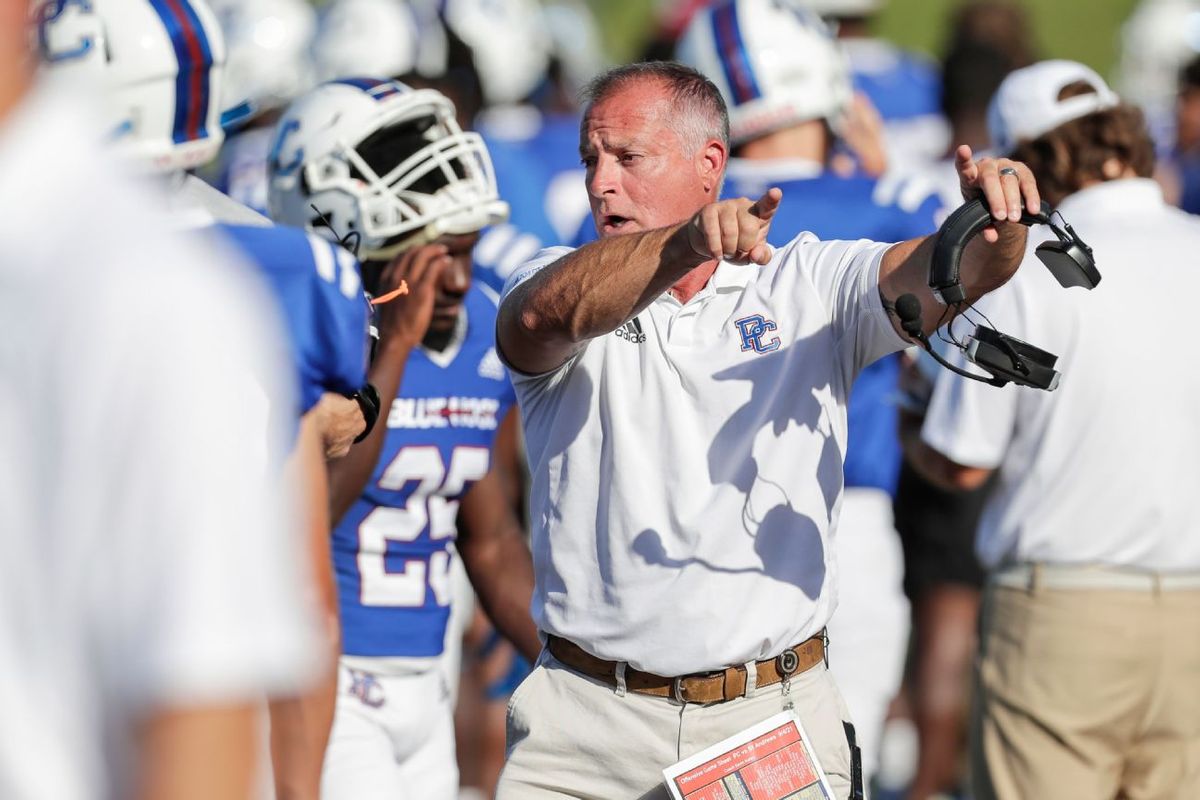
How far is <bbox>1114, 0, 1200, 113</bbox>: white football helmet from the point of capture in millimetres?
12445

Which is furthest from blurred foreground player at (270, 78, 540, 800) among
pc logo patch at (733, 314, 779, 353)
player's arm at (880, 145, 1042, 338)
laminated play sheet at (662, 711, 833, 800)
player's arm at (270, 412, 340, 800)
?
player's arm at (880, 145, 1042, 338)

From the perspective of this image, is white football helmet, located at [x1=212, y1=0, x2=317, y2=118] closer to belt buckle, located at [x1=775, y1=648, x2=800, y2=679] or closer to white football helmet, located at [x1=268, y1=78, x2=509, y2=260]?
white football helmet, located at [x1=268, y1=78, x2=509, y2=260]

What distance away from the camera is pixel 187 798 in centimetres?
118

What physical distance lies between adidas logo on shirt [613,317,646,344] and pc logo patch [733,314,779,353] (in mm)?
182

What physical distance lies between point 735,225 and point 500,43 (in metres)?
6.59

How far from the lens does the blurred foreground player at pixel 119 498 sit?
→ 117cm

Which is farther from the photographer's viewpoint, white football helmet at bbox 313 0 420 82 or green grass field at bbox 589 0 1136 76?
green grass field at bbox 589 0 1136 76

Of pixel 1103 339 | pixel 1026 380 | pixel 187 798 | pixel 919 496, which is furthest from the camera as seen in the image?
pixel 919 496

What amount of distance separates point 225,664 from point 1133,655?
124 inches

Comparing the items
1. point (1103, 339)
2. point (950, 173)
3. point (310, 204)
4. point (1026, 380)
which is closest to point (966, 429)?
point (1103, 339)

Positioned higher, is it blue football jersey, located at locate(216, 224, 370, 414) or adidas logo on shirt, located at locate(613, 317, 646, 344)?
blue football jersey, located at locate(216, 224, 370, 414)

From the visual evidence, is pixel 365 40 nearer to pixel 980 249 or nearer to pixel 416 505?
pixel 416 505

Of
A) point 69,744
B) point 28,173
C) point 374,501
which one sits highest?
point 28,173

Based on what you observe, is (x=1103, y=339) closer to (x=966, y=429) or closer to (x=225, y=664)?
(x=966, y=429)
